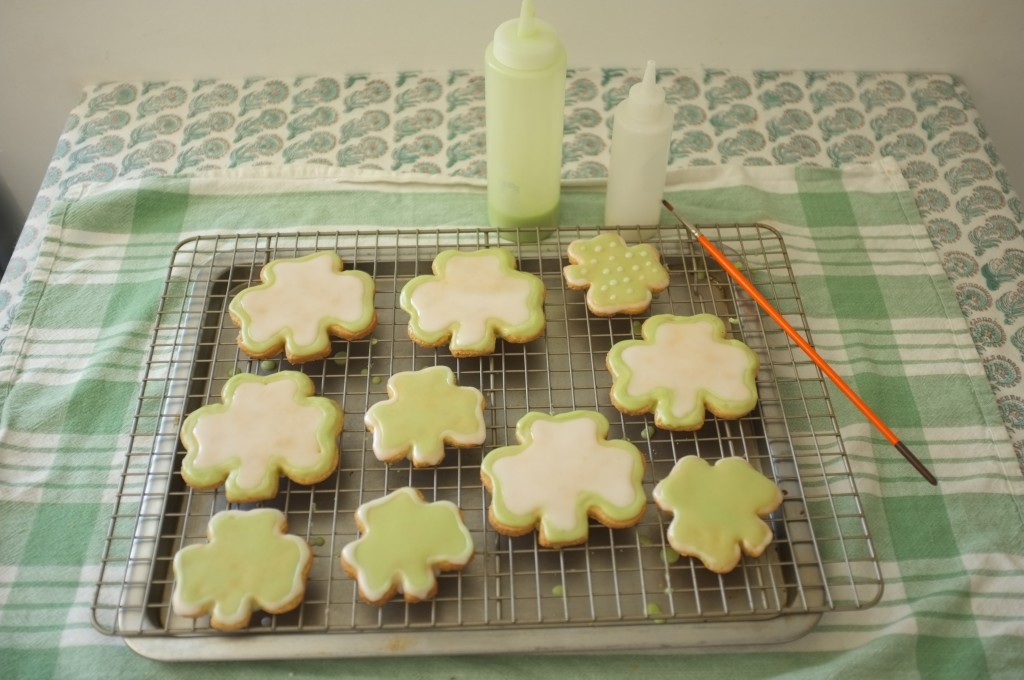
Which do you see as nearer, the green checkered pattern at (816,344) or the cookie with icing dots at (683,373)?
Result: the green checkered pattern at (816,344)

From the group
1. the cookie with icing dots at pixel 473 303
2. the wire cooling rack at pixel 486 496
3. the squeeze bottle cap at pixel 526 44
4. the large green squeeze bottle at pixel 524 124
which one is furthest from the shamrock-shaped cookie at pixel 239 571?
the squeeze bottle cap at pixel 526 44

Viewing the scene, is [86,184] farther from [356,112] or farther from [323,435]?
[323,435]

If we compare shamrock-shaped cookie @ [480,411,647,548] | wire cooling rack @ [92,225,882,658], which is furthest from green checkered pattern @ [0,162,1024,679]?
shamrock-shaped cookie @ [480,411,647,548]

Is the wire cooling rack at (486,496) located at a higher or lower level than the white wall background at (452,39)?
lower

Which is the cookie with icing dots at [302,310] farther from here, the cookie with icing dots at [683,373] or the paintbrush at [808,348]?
the paintbrush at [808,348]

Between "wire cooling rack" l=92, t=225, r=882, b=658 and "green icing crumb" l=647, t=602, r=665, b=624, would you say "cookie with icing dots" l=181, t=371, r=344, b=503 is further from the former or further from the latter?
"green icing crumb" l=647, t=602, r=665, b=624
